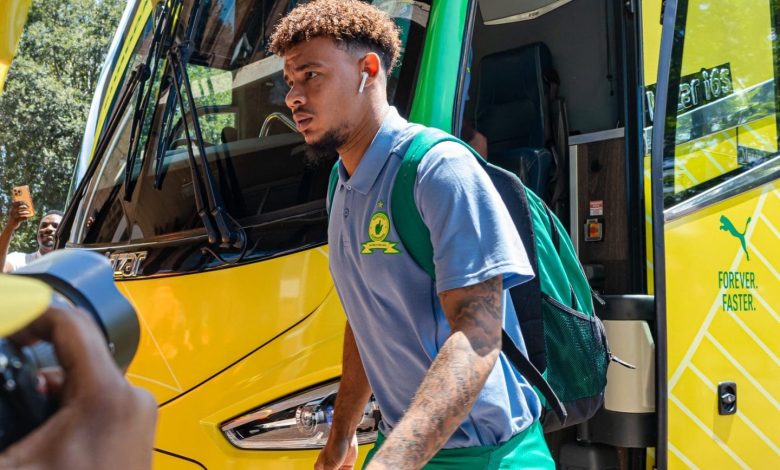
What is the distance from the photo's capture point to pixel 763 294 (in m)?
3.68

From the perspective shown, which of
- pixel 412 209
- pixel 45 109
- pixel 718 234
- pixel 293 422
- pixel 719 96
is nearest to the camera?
pixel 412 209

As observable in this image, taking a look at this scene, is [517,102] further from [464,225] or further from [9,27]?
[9,27]

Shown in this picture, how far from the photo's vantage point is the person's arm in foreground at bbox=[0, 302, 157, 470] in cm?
65

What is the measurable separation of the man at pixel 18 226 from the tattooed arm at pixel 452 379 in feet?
7.12

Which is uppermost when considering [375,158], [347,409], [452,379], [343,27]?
[343,27]


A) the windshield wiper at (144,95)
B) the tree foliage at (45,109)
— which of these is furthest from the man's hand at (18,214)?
the tree foliage at (45,109)

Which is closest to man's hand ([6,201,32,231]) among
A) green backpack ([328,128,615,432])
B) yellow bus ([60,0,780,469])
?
yellow bus ([60,0,780,469])

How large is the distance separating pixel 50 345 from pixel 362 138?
1.50m

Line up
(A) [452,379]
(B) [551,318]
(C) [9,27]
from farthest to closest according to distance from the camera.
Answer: (B) [551,318], (A) [452,379], (C) [9,27]

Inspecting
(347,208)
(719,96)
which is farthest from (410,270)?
(719,96)

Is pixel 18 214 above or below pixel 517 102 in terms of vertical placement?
below

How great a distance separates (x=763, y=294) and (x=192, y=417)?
220cm

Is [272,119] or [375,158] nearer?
[375,158]

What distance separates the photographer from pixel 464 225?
1.86 meters
